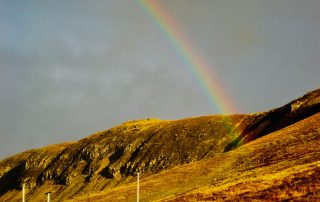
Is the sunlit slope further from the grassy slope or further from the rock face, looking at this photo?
the grassy slope

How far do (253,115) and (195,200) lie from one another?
12089 cm

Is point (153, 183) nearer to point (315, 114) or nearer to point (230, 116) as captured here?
point (315, 114)

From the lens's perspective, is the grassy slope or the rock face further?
the rock face

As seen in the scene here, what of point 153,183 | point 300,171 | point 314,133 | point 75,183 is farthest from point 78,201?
point 75,183

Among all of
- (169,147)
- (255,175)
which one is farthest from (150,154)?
(255,175)

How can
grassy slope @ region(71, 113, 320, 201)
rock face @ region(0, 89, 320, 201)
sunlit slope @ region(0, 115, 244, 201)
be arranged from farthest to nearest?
sunlit slope @ region(0, 115, 244, 201)
rock face @ region(0, 89, 320, 201)
grassy slope @ region(71, 113, 320, 201)

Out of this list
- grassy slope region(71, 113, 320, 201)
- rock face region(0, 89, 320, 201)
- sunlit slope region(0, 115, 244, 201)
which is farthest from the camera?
sunlit slope region(0, 115, 244, 201)

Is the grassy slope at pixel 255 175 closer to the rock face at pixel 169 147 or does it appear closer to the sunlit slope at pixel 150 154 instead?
the rock face at pixel 169 147

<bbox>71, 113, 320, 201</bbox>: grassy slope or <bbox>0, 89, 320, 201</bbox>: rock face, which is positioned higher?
<bbox>0, 89, 320, 201</bbox>: rock face

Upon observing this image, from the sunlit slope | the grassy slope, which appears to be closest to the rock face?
the sunlit slope

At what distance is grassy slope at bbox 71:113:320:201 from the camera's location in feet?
178

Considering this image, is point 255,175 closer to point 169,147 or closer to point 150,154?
point 169,147

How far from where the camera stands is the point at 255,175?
72.4 m

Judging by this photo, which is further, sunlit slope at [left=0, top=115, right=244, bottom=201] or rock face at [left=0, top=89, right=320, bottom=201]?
sunlit slope at [left=0, top=115, right=244, bottom=201]
